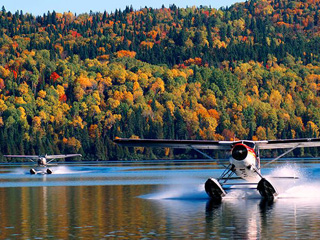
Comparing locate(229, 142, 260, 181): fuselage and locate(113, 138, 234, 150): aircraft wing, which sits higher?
locate(113, 138, 234, 150): aircraft wing

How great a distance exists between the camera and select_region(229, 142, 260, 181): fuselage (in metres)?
33.6

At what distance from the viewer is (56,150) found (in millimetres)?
177875

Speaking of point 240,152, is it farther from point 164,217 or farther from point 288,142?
point 164,217

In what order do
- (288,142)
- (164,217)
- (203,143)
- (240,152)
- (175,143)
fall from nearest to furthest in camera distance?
(164,217), (240,152), (203,143), (288,142), (175,143)

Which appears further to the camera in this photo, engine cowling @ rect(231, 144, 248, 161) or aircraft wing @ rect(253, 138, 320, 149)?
aircraft wing @ rect(253, 138, 320, 149)

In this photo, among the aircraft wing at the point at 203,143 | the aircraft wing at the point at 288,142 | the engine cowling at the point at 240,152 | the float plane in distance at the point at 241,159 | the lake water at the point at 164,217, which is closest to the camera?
the lake water at the point at 164,217

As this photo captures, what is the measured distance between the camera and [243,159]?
110ft

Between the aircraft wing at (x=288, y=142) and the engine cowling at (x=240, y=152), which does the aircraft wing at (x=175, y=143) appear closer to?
the aircraft wing at (x=288, y=142)

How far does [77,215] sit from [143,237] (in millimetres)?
7884

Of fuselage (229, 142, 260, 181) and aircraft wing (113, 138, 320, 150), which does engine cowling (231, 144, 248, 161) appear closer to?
fuselage (229, 142, 260, 181)

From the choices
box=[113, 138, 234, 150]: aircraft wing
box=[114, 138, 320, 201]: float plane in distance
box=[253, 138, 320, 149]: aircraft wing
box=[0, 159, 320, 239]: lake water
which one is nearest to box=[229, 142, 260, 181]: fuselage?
box=[114, 138, 320, 201]: float plane in distance

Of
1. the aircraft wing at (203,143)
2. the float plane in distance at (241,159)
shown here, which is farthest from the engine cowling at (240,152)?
the aircraft wing at (203,143)

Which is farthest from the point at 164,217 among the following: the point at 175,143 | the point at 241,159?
the point at 175,143

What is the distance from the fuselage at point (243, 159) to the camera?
3359 cm
